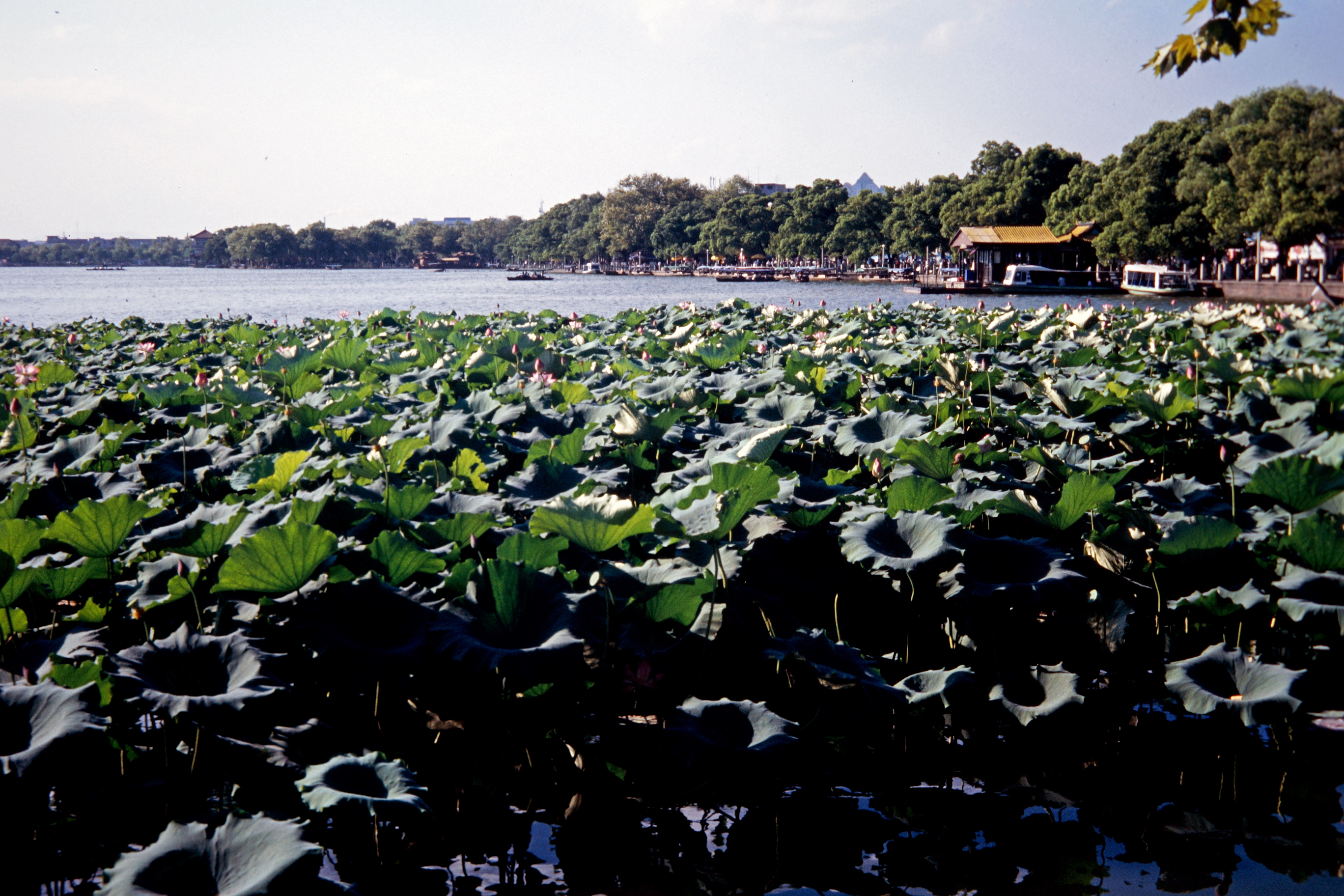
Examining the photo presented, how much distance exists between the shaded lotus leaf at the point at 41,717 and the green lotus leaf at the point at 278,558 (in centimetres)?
38

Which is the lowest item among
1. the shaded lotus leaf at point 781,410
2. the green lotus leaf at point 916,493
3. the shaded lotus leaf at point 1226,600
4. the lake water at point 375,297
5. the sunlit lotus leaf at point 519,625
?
the shaded lotus leaf at point 1226,600

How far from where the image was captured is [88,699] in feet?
6.68

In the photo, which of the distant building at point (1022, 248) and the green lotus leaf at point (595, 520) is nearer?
the green lotus leaf at point (595, 520)

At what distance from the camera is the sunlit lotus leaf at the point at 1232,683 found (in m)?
2.41

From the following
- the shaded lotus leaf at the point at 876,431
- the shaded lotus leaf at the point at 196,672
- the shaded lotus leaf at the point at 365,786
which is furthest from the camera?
the shaded lotus leaf at the point at 876,431

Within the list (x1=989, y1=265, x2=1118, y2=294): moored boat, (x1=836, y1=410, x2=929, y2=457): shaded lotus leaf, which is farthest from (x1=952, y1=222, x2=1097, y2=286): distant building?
(x1=836, y1=410, x2=929, y2=457): shaded lotus leaf

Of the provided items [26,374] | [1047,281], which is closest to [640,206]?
[1047,281]

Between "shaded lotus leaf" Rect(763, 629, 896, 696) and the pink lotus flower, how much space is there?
637 cm

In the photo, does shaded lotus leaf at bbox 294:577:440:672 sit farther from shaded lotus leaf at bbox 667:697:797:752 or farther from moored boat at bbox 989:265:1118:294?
moored boat at bbox 989:265:1118:294

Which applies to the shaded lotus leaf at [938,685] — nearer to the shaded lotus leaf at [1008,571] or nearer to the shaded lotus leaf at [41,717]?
the shaded lotus leaf at [1008,571]

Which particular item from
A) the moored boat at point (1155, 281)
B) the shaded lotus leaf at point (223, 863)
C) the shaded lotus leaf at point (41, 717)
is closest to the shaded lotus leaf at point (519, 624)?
the shaded lotus leaf at point (223, 863)

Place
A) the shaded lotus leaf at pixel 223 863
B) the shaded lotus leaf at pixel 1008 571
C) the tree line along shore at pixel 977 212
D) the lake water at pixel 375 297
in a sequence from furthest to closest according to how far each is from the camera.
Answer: the tree line along shore at pixel 977 212 → the lake water at pixel 375 297 → the shaded lotus leaf at pixel 1008 571 → the shaded lotus leaf at pixel 223 863

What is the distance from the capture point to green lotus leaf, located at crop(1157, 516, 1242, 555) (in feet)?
9.34

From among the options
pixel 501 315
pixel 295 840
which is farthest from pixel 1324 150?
pixel 295 840
